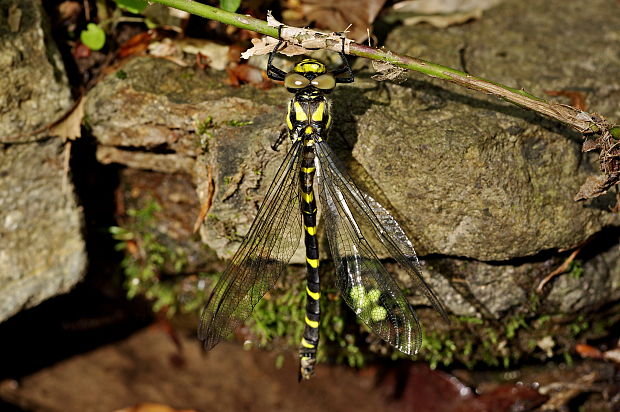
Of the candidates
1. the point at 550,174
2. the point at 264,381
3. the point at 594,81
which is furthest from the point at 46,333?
the point at 594,81

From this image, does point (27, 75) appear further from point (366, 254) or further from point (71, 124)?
point (366, 254)

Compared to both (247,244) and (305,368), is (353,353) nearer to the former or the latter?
(305,368)

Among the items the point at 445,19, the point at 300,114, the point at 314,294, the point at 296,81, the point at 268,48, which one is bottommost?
the point at 314,294

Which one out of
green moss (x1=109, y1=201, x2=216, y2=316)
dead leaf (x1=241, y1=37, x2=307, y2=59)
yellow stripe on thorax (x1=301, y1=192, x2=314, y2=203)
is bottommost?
green moss (x1=109, y1=201, x2=216, y2=316)

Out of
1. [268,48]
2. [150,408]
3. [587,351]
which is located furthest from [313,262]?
[587,351]

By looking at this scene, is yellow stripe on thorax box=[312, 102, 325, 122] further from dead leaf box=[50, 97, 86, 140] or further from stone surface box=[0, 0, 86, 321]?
stone surface box=[0, 0, 86, 321]

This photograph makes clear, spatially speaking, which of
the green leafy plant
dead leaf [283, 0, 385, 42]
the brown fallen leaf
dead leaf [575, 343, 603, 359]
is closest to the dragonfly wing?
the green leafy plant

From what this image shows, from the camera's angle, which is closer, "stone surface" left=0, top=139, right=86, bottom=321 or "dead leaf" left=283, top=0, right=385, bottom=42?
"stone surface" left=0, top=139, right=86, bottom=321
